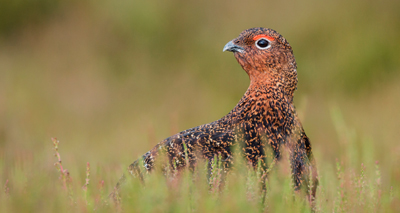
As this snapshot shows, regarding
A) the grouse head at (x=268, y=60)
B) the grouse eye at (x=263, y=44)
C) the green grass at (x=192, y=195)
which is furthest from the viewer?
the grouse eye at (x=263, y=44)

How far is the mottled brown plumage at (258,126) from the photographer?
3.88 meters

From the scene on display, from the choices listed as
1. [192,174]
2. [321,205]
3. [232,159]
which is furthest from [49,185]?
[321,205]

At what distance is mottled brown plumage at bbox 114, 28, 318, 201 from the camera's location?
3.88 meters

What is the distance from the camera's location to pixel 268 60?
4.59 m

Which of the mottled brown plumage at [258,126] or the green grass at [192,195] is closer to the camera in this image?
the green grass at [192,195]

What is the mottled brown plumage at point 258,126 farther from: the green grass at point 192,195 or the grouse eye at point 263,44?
the green grass at point 192,195

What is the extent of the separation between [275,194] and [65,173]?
128cm

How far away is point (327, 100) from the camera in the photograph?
32.0ft

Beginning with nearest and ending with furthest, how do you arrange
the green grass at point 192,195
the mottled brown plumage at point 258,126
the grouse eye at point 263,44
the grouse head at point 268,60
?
the green grass at point 192,195
the mottled brown plumage at point 258,126
the grouse head at point 268,60
the grouse eye at point 263,44

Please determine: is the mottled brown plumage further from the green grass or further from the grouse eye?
the green grass

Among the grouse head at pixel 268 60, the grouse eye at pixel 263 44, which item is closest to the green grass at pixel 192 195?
the grouse head at pixel 268 60

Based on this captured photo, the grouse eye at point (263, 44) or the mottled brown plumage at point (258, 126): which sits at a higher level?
the grouse eye at point (263, 44)

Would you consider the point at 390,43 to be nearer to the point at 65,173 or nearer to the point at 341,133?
the point at 341,133

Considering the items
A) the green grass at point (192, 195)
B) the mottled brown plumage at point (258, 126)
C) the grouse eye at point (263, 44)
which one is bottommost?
the green grass at point (192, 195)
